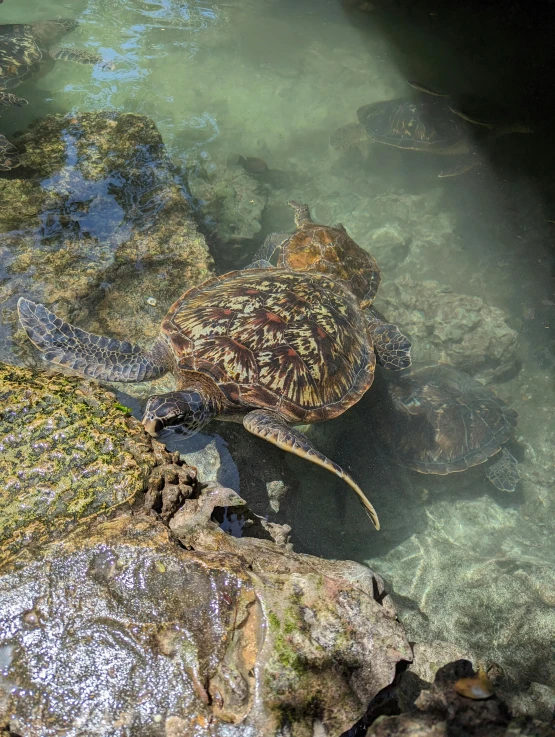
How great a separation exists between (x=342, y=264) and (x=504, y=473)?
3.06 metres

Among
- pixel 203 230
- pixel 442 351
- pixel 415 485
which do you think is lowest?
pixel 415 485

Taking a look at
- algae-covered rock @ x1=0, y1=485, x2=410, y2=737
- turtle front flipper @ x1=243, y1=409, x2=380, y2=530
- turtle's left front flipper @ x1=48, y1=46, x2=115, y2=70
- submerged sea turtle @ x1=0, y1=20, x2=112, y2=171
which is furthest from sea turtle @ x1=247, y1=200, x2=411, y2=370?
turtle's left front flipper @ x1=48, y1=46, x2=115, y2=70

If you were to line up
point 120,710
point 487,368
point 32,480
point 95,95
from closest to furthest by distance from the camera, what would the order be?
point 120,710
point 32,480
point 487,368
point 95,95

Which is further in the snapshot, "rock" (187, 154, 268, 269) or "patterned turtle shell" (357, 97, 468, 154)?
"patterned turtle shell" (357, 97, 468, 154)

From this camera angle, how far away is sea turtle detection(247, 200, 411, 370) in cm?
451

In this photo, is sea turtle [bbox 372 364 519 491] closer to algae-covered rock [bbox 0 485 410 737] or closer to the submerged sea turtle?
algae-covered rock [bbox 0 485 410 737]

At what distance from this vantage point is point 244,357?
341cm

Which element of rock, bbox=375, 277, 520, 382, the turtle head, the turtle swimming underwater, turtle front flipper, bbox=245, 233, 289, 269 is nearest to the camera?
the turtle head

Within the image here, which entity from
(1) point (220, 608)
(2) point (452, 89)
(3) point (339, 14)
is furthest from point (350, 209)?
(1) point (220, 608)

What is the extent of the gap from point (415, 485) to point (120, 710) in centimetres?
393

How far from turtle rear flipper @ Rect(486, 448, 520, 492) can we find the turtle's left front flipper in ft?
29.6

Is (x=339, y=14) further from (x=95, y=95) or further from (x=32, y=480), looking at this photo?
(x=32, y=480)

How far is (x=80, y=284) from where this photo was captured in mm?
3623

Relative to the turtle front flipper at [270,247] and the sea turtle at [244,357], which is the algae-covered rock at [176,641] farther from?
the turtle front flipper at [270,247]
